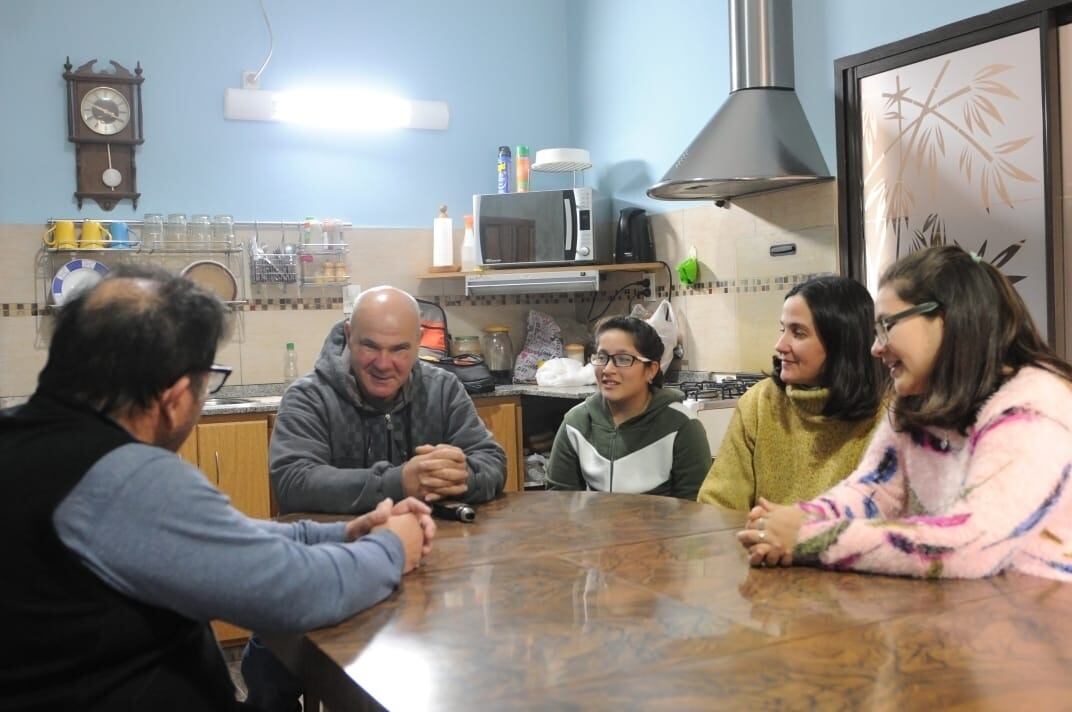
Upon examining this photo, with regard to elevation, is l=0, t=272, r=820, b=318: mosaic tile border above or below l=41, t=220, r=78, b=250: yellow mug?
below

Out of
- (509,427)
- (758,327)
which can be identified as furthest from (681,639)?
(509,427)

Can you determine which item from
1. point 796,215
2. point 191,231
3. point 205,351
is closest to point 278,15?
point 191,231

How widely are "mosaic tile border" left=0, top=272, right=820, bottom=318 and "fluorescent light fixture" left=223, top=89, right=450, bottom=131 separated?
2.71 feet

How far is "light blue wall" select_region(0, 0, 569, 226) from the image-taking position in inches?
171

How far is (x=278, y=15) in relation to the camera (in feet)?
15.8

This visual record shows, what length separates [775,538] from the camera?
1621 mm

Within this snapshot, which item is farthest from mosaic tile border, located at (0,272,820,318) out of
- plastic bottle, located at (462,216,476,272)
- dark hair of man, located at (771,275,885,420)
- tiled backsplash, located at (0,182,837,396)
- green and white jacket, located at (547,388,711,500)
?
dark hair of man, located at (771,275,885,420)

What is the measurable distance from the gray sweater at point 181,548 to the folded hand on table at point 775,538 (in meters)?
0.67

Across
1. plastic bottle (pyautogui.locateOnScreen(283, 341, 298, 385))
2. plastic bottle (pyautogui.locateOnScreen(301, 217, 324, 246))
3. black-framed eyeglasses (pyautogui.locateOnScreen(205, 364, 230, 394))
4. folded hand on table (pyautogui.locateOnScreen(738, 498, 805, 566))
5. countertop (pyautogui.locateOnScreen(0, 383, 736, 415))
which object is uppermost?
plastic bottle (pyautogui.locateOnScreen(301, 217, 324, 246))

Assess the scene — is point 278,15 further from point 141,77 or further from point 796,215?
point 796,215

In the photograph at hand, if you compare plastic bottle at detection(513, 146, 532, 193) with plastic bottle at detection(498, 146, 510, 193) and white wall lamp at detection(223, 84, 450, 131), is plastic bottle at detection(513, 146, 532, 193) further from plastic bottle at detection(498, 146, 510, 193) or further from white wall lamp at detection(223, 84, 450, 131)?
white wall lamp at detection(223, 84, 450, 131)

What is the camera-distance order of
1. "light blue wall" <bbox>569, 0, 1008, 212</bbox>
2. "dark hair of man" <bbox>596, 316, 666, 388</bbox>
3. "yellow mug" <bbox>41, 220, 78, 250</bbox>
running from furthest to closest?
1. "yellow mug" <bbox>41, 220, 78, 250</bbox>
2. "light blue wall" <bbox>569, 0, 1008, 212</bbox>
3. "dark hair of man" <bbox>596, 316, 666, 388</bbox>

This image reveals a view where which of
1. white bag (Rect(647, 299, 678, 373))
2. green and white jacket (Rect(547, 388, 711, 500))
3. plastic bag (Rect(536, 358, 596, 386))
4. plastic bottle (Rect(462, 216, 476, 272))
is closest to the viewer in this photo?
green and white jacket (Rect(547, 388, 711, 500))

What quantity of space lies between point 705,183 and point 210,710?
286 cm
